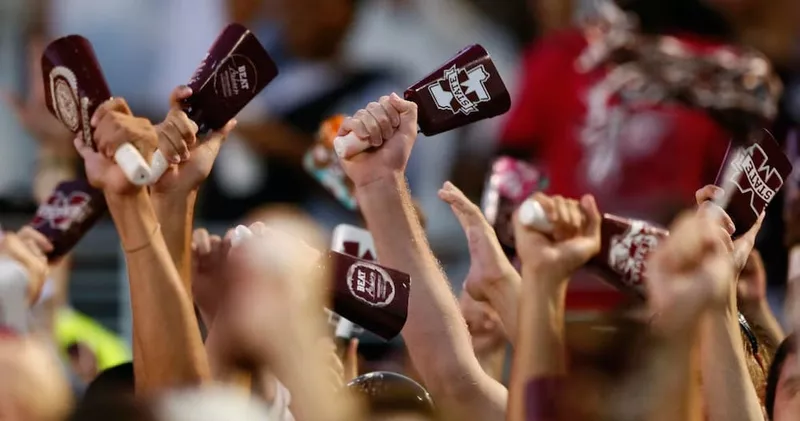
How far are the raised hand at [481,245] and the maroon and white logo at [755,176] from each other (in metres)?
0.50

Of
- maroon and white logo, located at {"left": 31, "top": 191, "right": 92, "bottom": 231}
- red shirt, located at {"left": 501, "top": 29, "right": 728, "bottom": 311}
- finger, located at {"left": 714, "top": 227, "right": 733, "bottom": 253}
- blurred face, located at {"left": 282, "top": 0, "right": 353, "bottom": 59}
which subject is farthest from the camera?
blurred face, located at {"left": 282, "top": 0, "right": 353, "bottom": 59}

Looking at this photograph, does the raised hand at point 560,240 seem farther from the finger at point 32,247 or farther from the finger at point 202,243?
the finger at point 32,247

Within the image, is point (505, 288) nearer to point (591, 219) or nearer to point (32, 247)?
point (591, 219)

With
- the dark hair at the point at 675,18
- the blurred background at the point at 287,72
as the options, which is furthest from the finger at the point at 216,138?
the dark hair at the point at 675,18

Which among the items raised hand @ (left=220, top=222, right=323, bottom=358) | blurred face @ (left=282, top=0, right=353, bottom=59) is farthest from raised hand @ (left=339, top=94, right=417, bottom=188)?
blurred face @ (left=282, top=0, right=353, bottom=59)

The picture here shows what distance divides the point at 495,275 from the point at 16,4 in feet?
10.9

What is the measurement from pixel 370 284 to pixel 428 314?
0.21m

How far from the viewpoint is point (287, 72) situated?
5.37 m

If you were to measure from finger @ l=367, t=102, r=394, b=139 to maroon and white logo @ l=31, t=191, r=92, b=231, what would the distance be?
649mm

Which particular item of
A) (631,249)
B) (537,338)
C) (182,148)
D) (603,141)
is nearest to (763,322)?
(631,249)

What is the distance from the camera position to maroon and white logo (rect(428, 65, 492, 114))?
278cm

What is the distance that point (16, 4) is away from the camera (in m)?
5.84

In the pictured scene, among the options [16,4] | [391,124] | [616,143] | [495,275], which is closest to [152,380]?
[391,124]

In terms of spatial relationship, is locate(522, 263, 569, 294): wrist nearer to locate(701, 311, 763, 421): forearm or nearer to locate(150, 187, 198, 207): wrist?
locate(701, 311, 763, 421): forearm
